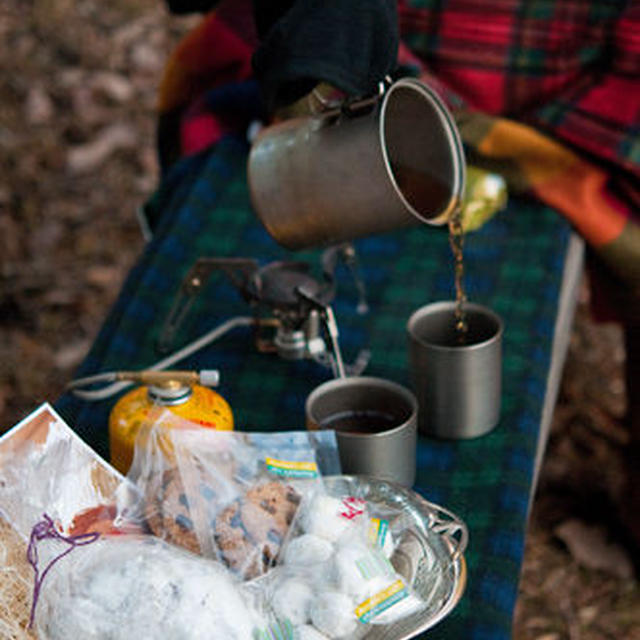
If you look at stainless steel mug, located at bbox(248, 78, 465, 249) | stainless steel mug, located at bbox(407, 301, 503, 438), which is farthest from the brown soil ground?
stainless steel mug, located at bbox(248, 78, 465, 249)

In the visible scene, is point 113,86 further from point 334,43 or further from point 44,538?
point 44,538

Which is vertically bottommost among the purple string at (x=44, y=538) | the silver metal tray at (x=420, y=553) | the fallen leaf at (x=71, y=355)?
the fallen leaf at (x=71, y=355)

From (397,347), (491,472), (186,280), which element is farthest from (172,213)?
(491,472)

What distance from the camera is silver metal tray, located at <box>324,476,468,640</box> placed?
2.25 ft

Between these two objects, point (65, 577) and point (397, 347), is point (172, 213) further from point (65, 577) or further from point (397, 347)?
point (65, 577)

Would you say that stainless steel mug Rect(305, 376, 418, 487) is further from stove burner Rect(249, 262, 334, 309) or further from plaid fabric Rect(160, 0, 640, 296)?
plaid fabric Rect(160, 0, 640, 296)

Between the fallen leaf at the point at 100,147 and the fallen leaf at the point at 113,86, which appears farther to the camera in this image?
the fallen leaf at the point at 113,86

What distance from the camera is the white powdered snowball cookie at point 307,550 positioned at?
71 cm

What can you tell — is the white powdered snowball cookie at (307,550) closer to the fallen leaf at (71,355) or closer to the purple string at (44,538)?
the purple string at (44,538)

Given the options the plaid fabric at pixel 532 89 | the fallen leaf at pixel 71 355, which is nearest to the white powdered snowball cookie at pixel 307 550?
the plaid fabric at pixel 532 89

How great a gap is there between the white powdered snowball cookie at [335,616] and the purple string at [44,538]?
6.7 inches

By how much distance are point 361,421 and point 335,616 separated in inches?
11.1

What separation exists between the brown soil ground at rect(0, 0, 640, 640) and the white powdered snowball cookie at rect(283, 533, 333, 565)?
88 centimetres

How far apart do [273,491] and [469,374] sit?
0.26 metres
